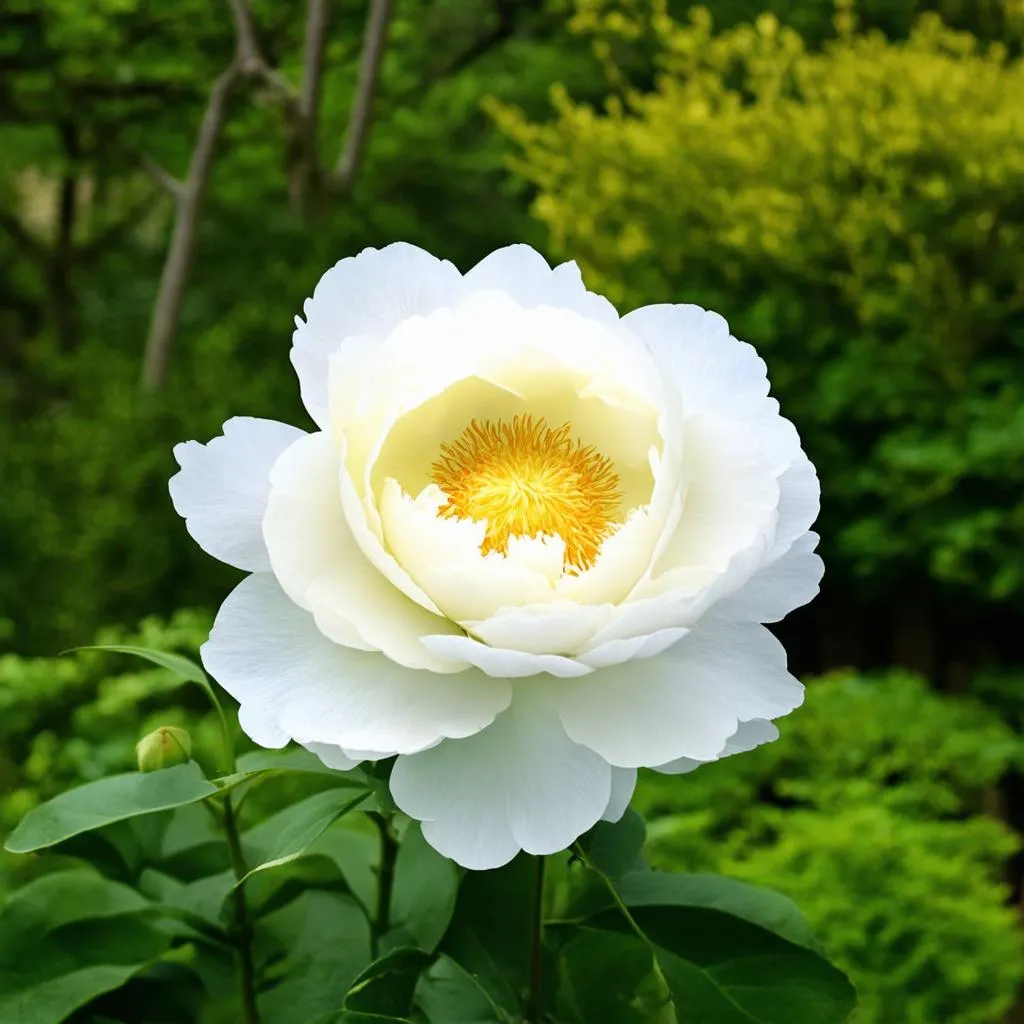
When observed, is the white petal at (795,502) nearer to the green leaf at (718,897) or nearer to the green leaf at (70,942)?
the green leaf at (718,897)

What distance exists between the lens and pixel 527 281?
511 mm

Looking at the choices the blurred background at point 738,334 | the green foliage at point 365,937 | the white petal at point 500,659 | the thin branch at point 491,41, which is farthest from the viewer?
the thin branch at point 491,41

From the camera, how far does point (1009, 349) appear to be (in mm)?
3215

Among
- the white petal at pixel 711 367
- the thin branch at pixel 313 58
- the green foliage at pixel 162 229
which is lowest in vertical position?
the green foliage at pixel 162 229

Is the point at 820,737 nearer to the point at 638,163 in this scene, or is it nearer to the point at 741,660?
the point at 638,163

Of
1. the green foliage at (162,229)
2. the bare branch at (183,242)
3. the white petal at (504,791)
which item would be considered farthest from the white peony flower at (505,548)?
the bare branch at (183,242)

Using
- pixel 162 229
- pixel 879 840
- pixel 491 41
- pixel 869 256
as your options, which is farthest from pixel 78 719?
pixel 162 229

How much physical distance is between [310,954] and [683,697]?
257mm

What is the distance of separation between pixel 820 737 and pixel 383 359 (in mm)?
2038

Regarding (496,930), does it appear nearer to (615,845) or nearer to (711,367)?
(615,845)

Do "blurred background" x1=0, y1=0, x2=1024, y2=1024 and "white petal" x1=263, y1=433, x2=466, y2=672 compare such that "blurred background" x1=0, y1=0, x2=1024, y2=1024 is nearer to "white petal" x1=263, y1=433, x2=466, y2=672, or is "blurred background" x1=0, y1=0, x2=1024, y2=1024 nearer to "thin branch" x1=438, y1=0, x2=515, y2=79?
"thin branch" x1=438, y1=0, x2=515, y2=79

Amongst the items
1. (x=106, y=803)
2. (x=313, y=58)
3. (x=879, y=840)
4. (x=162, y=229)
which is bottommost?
(x=162, y=229)

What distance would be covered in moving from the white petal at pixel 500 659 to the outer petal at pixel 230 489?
0.29 feet

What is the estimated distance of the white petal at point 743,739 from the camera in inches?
17.7
